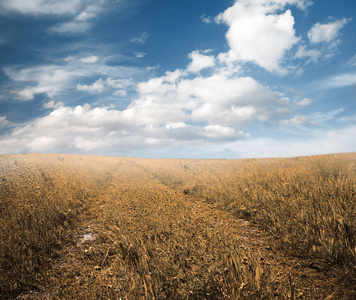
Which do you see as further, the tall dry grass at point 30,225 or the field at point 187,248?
the tall dry grass at point 30,225

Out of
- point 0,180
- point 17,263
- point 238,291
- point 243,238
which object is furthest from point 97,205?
point 238,291

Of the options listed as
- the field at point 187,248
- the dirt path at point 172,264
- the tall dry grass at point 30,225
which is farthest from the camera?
the tall dry grass at point 30,225

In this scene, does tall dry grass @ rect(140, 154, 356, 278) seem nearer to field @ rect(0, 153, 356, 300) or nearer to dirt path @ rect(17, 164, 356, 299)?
field @ rect(0, 153, 356, 300)

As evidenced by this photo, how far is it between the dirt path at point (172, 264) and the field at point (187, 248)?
2 cm

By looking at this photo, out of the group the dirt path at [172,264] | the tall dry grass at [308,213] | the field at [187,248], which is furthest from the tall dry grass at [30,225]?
the tall dry grass at [308,213]

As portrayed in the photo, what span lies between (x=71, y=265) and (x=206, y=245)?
3218 millimetres

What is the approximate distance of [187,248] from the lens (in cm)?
403

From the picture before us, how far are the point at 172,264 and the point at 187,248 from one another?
47 centimetres

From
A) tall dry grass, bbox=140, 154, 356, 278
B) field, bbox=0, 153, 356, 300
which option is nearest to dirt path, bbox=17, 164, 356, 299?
field, bbox=0, 153, 356, 300

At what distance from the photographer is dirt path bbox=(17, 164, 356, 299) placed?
3.01 m

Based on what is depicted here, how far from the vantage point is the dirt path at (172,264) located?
9.89 feet

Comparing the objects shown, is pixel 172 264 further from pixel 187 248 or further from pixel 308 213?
pixel 308 213

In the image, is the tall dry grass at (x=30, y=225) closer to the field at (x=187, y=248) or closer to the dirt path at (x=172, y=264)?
the field at (x=187, y=248)

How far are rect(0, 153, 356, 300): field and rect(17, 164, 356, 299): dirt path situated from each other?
21mm
